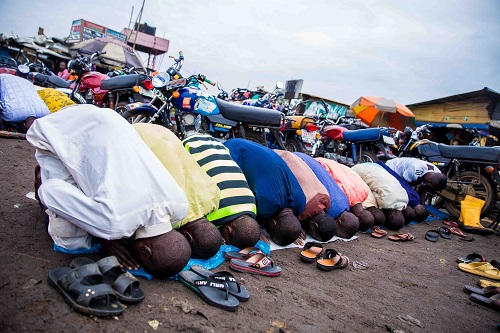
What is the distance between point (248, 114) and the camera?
194 inches

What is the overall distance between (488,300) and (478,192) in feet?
12.4

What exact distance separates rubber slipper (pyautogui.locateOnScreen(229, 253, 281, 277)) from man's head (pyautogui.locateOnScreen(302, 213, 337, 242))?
2.87ft

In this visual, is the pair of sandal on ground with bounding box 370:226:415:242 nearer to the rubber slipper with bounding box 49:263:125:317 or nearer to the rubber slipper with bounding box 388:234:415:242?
the rubber slipper with bounding box 388:234:415:242

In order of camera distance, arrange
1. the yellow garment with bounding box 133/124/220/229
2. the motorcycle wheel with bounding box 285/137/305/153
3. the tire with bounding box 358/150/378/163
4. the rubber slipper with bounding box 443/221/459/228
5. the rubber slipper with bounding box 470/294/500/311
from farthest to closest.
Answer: the motorcycle wheel with bounding box 285/137/305/153, the tire with bounding box 358/150/378/163, the rubber slipper with bounding box 443/221/459/228, the rubber slipper with bounding box 470/294/500/311, the yellow garment with bounding box 133/124/220/229

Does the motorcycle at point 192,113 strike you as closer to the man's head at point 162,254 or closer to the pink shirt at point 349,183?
the pink shirt at point 349,183

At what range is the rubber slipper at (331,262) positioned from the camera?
8.76 feet

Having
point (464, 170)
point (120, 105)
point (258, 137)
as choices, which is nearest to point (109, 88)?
point (120, 105)

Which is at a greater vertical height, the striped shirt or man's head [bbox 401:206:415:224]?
the striped shirt

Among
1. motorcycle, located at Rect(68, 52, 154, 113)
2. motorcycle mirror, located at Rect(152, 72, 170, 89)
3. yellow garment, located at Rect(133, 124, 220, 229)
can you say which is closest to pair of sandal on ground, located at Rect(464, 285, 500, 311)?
yellow garment, located at Rect(133, 124, 220, 229)

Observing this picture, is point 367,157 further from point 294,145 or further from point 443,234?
point 443,234

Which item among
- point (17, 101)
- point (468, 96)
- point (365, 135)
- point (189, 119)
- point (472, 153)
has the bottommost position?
point (17, 101)

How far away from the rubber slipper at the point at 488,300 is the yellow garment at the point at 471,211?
10.8 ft

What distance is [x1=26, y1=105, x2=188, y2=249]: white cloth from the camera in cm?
165

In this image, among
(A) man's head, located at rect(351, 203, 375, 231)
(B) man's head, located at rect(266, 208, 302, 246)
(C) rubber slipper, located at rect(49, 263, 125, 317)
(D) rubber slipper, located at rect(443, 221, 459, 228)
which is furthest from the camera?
(D) rubber slipper, located at rect(443, 221, 459, 228)
